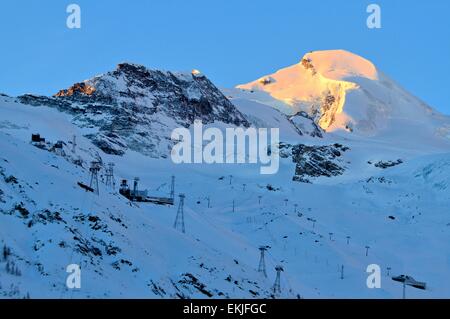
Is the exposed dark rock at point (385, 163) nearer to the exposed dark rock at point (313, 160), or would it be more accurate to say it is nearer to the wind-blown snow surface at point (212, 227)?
the wind-blown snow surface at point (212, 227)

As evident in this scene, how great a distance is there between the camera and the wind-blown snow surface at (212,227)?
2430 cm

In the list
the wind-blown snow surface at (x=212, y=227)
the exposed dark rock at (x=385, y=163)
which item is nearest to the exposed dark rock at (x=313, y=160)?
the wind-blown snow surface at (x=212, y=227)

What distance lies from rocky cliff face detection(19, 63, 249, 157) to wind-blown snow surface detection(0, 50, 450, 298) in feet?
18.4

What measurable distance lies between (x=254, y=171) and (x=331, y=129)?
280ft

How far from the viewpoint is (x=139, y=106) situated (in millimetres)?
122625

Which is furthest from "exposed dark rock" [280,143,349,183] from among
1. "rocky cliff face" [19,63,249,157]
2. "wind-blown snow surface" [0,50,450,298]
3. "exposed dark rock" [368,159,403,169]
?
"rocky cliff face" [19,63,249,157]

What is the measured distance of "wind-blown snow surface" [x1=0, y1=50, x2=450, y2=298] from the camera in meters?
24.3

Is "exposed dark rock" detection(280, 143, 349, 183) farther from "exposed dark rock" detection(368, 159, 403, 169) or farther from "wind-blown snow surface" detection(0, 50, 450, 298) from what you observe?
"exposed dark rock" detection(368, 159, 403, 169)

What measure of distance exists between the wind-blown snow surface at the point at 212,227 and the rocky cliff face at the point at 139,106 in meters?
5.61


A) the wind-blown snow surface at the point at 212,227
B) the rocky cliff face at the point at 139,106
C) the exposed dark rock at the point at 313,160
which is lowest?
the wind-blown snow surface at the point at 212,227

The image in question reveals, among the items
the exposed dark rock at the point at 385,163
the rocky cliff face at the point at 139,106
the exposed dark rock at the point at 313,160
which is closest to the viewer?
the exposed dark rock at the point at 313,160

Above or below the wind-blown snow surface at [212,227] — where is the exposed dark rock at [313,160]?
above
